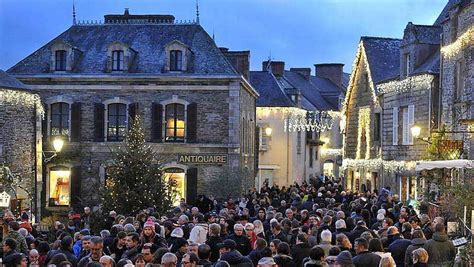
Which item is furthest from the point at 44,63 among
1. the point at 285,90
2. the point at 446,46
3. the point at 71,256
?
the point at 71,256

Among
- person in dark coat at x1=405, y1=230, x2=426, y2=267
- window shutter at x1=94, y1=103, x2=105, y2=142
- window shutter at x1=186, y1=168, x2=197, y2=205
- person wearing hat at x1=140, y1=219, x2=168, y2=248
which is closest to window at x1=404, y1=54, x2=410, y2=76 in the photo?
window shutter at x1=186, y1=168, x2=197, y2=205

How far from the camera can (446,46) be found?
90.6ft

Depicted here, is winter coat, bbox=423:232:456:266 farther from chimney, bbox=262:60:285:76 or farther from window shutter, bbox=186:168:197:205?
chimney, bbox=262:60:285:76

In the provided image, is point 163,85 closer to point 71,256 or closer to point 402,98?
point 402,98

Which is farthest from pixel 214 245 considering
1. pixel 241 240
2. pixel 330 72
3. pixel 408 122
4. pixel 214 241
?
pixel 330 72

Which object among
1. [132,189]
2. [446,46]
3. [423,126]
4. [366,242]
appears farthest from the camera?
[423,126]

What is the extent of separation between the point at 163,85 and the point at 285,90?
64.0 ft

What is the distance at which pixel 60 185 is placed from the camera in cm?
3431

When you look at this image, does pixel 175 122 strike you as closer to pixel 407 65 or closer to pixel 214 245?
pixel 407 65

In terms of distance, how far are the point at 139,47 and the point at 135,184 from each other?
1416 cm

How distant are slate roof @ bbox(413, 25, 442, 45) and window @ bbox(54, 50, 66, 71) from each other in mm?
14046

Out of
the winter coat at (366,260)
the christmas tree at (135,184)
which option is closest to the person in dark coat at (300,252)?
the winter coat at (366,260)

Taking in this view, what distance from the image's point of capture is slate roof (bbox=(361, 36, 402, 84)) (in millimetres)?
38469

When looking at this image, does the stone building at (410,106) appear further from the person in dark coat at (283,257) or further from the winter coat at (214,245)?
the person in dark coat at (283,257)
